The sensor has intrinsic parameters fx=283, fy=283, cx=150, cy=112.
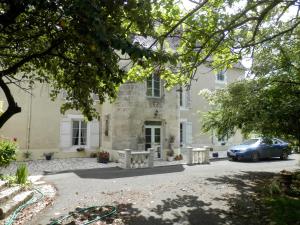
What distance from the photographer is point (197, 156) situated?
16.8 meters

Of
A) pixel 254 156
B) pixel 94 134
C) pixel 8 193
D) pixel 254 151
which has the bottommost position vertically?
pixel 8 193

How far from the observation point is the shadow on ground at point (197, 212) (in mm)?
6000

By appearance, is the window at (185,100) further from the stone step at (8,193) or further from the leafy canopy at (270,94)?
the stone step at (8,193)

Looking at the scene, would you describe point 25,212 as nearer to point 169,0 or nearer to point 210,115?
point 169,0

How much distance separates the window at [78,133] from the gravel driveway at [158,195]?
6641 millimetres

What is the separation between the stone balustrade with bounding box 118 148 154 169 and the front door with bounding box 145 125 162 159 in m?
2.68

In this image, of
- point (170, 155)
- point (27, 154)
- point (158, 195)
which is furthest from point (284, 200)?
point (27, 154)

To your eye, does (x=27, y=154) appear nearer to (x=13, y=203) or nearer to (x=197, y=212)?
(x=13, y=203)

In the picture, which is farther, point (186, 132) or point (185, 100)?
point (185, 100)

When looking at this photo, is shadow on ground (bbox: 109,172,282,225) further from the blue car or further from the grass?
the blue car

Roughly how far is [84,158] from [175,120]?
6562 mm

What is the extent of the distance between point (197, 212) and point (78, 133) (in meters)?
14.1

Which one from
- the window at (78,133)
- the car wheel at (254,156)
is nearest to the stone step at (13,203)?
the window at (78,133)

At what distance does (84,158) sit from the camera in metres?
18.9
